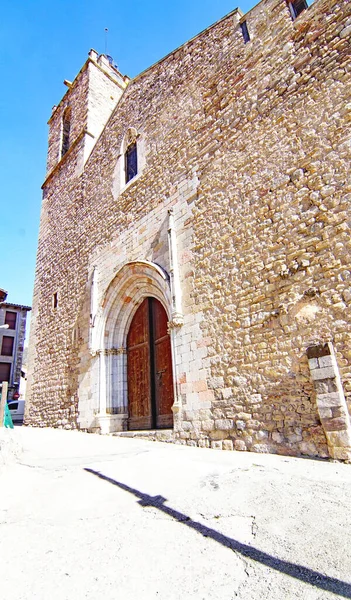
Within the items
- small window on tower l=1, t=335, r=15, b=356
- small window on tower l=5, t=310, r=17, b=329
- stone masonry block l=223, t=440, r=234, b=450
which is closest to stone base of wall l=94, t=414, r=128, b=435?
stone masonry block l=223, t=440, r=234, b=450

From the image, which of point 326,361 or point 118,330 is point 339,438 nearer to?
point 326,361

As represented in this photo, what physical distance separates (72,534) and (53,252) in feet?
32.6

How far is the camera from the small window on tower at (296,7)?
17.3ft

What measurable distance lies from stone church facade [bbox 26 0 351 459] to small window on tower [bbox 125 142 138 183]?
6cm

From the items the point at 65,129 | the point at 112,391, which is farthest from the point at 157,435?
the point at 65,129

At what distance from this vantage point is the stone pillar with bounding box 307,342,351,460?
3.43 meters

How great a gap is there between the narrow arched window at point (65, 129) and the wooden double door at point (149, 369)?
323 inches

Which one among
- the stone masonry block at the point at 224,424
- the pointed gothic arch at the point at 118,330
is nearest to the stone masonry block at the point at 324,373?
the stone masonry block at the point at 224,424

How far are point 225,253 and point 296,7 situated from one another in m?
4.04

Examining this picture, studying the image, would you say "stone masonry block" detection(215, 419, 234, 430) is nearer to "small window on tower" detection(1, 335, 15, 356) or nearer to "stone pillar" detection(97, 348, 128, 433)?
"stone pillar" detection(97, 348, 128, 433)

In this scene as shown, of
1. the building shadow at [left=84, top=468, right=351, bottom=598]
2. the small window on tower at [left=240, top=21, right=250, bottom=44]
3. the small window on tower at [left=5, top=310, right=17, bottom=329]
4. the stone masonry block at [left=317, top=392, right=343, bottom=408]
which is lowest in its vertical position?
the building shadow at [left=84, top=468, right=351, bottom=598]

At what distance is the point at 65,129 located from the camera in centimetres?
1273

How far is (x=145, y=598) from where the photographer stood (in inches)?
51.9

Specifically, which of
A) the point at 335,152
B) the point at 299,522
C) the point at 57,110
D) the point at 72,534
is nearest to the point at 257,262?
the point at 335,152
